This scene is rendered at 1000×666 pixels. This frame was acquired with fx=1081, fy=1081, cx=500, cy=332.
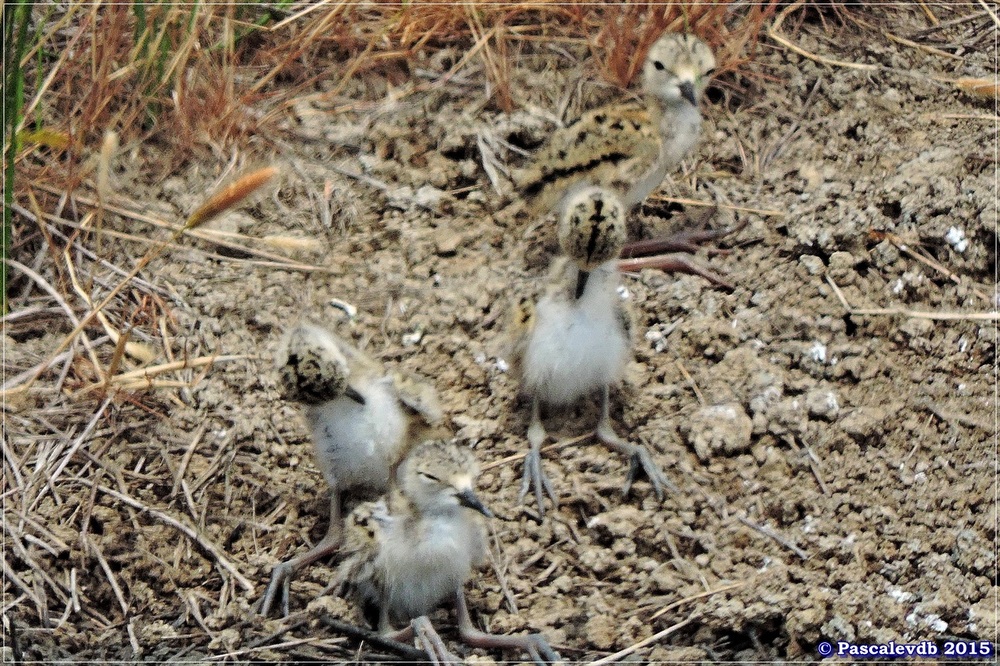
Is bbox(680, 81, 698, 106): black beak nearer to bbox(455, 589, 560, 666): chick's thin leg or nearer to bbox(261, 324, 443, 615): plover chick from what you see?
bbox(261, 324, 443, 615): plover chick

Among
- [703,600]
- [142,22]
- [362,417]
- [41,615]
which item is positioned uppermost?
[142,22]

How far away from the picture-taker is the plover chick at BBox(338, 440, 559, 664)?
3.04 metres

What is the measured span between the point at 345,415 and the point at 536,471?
2.20ft

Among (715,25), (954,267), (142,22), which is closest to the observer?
(954,267)

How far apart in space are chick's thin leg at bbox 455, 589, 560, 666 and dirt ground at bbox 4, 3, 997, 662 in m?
0.06

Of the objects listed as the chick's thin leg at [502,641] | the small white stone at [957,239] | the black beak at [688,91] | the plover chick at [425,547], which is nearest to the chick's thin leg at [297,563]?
the plover chick at [425,547]

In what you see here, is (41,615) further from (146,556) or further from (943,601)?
(943,601)

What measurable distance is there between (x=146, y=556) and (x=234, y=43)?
2.56m

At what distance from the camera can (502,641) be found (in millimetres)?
3111

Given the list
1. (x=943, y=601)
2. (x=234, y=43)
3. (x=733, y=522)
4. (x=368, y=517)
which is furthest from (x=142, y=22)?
(x=943, y=601)

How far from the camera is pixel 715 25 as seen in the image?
4.88 meters

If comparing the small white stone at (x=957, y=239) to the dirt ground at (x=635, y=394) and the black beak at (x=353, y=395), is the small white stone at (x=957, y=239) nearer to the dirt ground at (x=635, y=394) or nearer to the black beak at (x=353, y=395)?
the dirt ground at (x=635, y=394)

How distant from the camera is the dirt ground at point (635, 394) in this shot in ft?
10.5

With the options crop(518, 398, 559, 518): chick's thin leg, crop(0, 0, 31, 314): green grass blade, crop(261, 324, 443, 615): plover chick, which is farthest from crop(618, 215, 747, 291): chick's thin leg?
crop(0, 0, 31, 314): green grass blade
